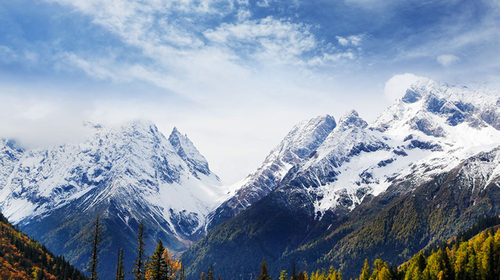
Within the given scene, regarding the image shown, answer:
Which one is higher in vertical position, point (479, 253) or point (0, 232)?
point (0, 232)

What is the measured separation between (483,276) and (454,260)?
18630mm

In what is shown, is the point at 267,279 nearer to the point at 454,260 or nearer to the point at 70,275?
the point at 454,260

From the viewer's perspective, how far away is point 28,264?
556 feet

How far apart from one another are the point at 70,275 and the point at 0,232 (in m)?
49.3

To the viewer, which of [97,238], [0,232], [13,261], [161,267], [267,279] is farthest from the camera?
[0,232]

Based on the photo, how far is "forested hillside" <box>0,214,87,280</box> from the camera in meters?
160

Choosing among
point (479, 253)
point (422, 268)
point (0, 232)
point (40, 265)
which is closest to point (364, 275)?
point (422, 268)

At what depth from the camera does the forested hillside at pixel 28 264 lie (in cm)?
15962

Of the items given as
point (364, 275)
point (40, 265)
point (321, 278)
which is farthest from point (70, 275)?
point (364, 275)

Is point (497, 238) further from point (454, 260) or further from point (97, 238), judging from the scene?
point (97, 238)

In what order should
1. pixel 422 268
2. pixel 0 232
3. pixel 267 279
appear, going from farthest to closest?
pixel 0 232, pixel 422 268, pixel 267 279

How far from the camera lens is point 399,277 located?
154 meters

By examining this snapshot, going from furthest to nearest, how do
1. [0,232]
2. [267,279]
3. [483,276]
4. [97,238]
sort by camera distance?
[0,232], [483,276], [267,279], [97,238]

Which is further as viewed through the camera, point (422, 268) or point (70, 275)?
point (70, 275)
